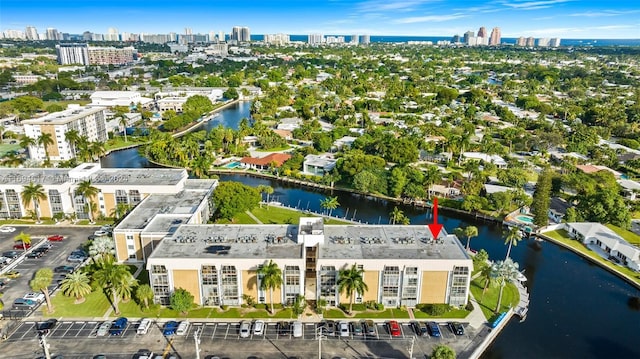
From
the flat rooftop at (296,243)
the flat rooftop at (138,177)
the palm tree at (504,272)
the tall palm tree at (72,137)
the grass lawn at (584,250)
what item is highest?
the tall palm tree at (72,137)

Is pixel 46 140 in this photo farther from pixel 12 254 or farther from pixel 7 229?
pixel 12 254

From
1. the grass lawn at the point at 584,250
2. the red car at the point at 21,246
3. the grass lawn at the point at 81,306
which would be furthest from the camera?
the red car at the point at 21,246

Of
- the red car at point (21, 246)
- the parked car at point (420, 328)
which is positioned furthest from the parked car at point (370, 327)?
the red car at point (21, 246)

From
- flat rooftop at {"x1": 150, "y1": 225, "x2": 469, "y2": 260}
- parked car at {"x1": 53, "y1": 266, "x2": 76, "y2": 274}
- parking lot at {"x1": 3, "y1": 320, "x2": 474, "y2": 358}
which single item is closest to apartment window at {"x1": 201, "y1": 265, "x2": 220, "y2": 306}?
flat rooftop at {"x1": 150, "y1": 225, "x2": 469, "y2": 260}

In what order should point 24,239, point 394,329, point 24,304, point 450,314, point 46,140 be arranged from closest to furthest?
1. point 394,329
2. point 450,314
3. point 24,304
4. point 24,239
5. point 46,140

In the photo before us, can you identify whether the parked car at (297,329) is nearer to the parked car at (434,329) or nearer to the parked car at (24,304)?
the parked car at (434,329)

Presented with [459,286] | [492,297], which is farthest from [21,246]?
[492,297]

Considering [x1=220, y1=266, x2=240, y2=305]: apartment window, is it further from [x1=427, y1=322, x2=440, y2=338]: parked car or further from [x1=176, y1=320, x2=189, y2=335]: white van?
[x1=427, y1=322, x2=440, y2=338]: parked car

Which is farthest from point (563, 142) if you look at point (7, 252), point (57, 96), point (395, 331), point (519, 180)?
point (57, 96)
